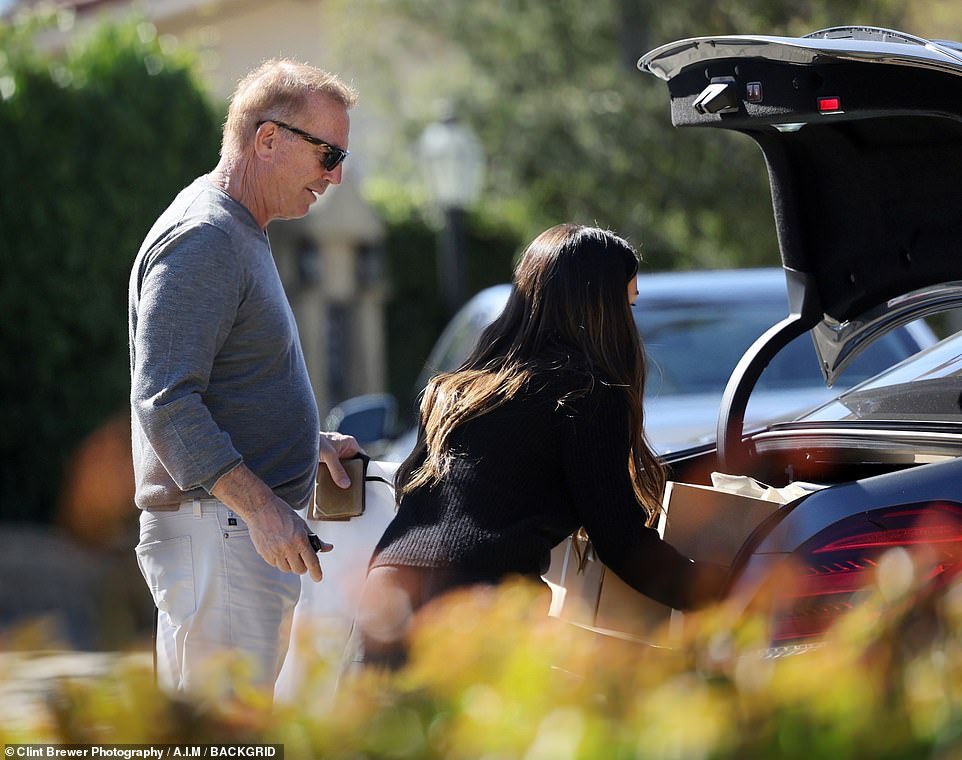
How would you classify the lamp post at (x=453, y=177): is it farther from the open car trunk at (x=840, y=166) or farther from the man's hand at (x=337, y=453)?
the man's hand at (x=337, y=453)

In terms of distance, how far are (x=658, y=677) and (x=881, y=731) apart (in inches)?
9.3

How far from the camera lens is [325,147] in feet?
10.2

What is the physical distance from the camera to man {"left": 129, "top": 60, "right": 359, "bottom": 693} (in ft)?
9.31

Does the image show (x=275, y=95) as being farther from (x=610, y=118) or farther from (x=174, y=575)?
(x=610, y=118)

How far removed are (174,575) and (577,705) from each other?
76.6 inches

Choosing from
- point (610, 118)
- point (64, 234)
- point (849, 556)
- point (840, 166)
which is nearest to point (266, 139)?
point (840, 166)

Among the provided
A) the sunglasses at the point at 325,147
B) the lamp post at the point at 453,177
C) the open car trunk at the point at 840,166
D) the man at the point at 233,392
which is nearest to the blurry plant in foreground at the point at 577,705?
the man at the point at 233,392

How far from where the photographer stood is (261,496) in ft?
9.30

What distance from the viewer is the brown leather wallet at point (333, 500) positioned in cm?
336

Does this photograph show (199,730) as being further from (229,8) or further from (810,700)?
(229,8)

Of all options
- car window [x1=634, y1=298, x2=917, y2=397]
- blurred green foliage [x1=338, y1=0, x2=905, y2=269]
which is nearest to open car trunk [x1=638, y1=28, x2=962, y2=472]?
car window [x1=634, y1=298, x2=917, y2=397]

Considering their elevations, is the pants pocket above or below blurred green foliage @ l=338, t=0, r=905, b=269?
below

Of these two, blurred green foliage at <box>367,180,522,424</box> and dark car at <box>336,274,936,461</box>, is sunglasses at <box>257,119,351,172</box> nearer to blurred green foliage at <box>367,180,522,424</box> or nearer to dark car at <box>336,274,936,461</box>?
dark car at <box>336,274,936,461</box>

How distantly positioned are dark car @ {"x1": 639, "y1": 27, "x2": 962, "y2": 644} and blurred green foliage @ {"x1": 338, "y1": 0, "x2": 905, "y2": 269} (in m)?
13.0
